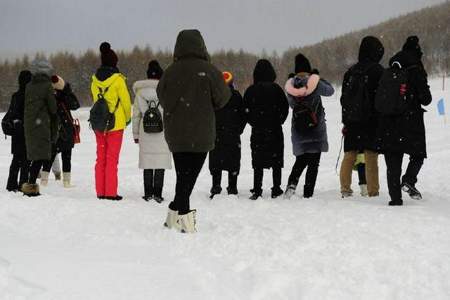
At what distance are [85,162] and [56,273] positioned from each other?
16.7 metres

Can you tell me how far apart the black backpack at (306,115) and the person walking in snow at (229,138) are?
0.90 m

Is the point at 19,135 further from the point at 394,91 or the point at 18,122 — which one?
the point at 394,91

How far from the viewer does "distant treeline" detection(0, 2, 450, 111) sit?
2621 inches

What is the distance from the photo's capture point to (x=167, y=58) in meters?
82.8

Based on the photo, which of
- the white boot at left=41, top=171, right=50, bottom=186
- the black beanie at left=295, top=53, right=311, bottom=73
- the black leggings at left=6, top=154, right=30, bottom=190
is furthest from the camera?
the white boot at left=41, top=171, right=50, bottom=186

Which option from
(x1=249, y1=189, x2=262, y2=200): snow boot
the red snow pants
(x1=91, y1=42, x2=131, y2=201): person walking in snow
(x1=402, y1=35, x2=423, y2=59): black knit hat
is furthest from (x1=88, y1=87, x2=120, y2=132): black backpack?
(x1=402, y1=35, x2=423, y2=59): black knit hat

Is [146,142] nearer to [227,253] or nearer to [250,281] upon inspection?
[227,253]

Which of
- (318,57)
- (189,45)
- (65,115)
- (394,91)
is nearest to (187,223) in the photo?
(189,45)

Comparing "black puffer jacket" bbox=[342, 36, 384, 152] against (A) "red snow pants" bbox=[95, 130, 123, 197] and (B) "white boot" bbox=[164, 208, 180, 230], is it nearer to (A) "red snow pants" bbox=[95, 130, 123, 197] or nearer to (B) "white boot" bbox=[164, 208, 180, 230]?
(B) "white boot" bbox=[164, 208, 180, 230]

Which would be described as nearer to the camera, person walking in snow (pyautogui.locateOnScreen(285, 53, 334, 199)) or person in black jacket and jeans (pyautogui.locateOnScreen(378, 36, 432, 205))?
person in black jacket and jeans (pyautogui.locateOnScreen(378, 36, 432, 205))

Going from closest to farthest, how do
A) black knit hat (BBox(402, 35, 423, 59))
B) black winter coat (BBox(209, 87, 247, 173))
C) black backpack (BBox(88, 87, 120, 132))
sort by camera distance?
black knit hat (BBox(402, 35, 423, 59))
black backpack (BBox(88, 87, 120, 132))
black winter coat (BBox(209, 87, 247, 173))

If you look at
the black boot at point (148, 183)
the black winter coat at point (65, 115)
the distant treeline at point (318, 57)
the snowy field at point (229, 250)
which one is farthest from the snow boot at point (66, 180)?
the distant treeline at point (318, 57)

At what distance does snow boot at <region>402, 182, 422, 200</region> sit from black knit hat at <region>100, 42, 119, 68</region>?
14.4ft

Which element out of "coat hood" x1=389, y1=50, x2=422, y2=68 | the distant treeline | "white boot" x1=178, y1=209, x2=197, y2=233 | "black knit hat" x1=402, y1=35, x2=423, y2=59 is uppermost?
the distant treeline
